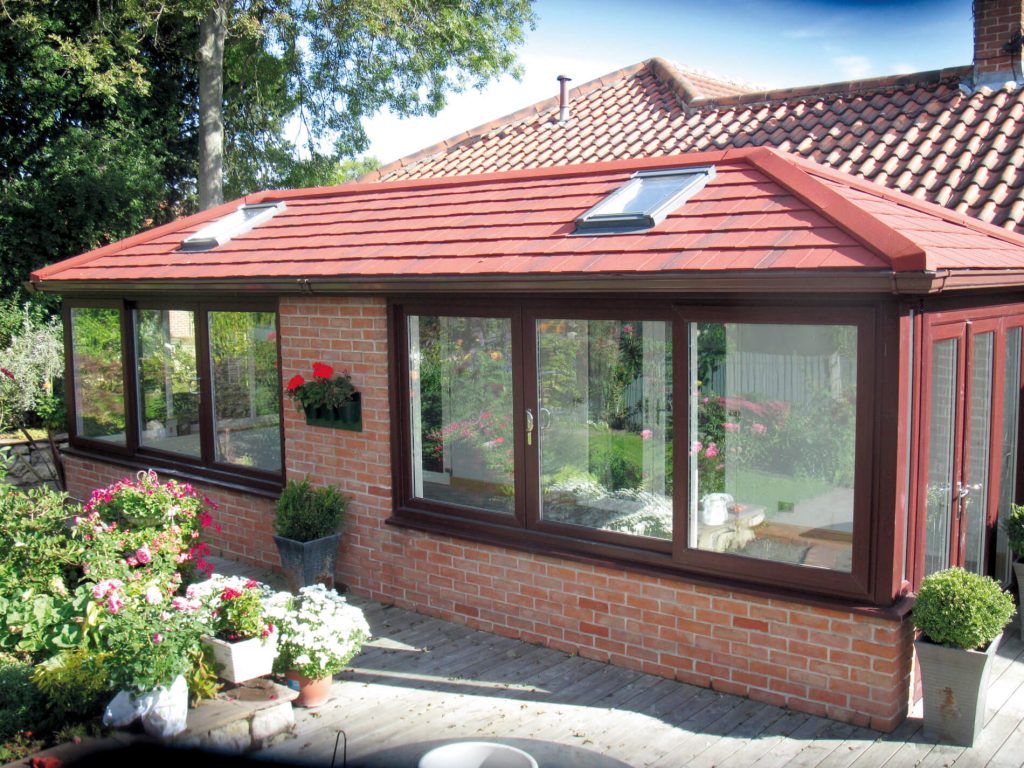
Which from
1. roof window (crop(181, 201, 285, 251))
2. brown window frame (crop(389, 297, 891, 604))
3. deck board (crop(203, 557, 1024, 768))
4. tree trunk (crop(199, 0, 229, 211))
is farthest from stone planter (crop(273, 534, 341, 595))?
tree trunk (crop(199, 0, 229, 211))

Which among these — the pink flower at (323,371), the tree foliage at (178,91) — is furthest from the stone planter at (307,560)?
the tree foliage at (178,91)

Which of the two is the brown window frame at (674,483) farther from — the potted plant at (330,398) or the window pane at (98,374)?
the window pane at (98,374)

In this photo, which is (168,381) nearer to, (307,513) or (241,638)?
(307,513)

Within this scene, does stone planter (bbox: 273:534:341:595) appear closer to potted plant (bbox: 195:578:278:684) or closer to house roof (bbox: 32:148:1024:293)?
potted plant (bbox: 195:578:278:684)

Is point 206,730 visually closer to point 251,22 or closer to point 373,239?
point 373,239

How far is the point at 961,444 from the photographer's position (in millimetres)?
5980

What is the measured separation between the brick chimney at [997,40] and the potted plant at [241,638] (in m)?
9.62

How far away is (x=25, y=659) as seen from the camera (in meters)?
5.77

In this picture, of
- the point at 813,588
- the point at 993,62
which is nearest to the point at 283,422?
the point at 813,588

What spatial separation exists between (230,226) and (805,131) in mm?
6726

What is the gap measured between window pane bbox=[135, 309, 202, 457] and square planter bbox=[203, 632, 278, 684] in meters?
4.05

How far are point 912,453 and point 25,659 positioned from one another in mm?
5371

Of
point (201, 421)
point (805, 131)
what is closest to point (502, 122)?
point (805, 131)

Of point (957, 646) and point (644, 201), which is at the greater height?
point (644, 201)
